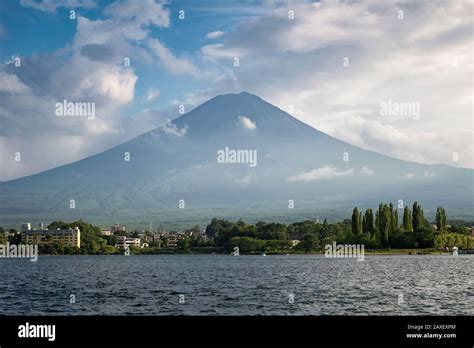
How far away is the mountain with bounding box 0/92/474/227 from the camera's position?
487 ft

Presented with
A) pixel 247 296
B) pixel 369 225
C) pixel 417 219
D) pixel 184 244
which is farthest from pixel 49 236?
pixel 247 296

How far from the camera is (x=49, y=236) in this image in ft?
307

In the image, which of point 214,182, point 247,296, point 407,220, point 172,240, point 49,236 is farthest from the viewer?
point 214,182

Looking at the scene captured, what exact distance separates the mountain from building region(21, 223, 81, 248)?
1646 inches

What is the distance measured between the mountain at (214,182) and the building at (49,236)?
41803 mm

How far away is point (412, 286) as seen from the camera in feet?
93.9

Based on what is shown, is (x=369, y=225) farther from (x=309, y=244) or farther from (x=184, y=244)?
(x=184, y=244)

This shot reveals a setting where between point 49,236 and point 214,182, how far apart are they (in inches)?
3229

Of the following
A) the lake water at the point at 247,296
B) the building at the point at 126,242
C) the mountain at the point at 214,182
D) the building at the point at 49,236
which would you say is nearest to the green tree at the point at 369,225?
the building at the point at 126,242

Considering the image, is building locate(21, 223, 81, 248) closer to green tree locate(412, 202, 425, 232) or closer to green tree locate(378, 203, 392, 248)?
green tree locate(378, 203, 392, 248)

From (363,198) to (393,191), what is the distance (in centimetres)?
798

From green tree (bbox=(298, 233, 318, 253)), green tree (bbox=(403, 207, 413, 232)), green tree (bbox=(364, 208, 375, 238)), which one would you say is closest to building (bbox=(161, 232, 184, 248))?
green tree (bbox=(298, 233, 318, 253))
